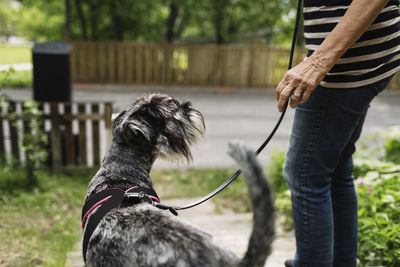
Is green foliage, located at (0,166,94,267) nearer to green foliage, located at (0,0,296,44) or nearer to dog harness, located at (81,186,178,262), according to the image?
dog harness, located at (81,186,178,262)

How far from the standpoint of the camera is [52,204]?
4297 millimetres

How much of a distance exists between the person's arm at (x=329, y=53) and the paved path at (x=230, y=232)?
1313 mm

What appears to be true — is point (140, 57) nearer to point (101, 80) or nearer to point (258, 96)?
point (101, 80)

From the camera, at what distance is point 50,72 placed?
17.7 feet

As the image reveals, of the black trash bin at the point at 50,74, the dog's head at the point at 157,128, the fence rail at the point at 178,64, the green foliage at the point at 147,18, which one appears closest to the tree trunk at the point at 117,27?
the green foliage at the point at 147,18

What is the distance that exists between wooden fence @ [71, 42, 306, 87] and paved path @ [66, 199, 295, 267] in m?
11.3

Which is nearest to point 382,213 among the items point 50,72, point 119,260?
point 119,260

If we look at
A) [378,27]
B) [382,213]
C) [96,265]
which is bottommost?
[382,213]

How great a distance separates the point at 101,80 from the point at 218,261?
574 inches

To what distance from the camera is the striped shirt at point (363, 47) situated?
1.78 metres

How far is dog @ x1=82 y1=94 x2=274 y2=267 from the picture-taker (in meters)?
1.37

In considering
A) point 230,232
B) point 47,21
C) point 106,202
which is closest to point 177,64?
point 47,21

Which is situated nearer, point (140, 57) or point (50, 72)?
point (50, 72)

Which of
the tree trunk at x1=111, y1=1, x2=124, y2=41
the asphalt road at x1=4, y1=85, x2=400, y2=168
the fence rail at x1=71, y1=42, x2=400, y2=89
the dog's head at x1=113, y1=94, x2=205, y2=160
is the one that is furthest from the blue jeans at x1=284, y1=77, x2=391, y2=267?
the tree trunk at x1=111, y1=1, x2=124, y2=41
